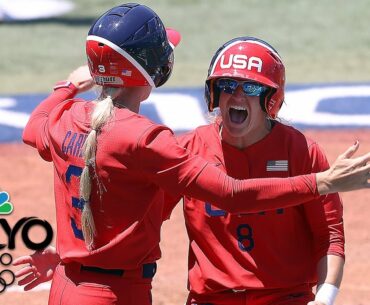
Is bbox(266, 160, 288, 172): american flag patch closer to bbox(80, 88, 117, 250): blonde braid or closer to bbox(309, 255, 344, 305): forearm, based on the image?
bbox(309, 255, 344, 305): forearm

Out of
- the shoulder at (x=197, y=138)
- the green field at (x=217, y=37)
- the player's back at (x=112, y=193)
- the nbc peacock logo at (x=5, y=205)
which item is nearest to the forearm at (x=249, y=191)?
the player's back at (x=112, y=193)

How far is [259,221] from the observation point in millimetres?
4555

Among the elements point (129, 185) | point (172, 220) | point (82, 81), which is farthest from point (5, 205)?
point (129, 185)

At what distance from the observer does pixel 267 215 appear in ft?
14.9

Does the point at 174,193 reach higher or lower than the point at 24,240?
higher

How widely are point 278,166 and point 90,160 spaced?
905 mm

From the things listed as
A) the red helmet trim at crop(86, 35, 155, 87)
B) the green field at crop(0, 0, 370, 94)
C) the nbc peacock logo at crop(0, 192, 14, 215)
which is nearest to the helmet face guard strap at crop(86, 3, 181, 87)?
the red helmet trim at crop(86, 35, 155, 87)

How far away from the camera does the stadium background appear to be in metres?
8.31

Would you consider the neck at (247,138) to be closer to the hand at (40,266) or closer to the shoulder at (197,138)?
the shoulder at (197,138)

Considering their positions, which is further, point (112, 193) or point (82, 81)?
point (82, 81)

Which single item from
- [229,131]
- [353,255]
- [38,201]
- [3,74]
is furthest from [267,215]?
[3,74]

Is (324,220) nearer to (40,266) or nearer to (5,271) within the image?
(40,266)

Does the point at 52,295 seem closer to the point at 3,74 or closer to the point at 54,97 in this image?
the point at 54,97

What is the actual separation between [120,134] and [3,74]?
408 inches
